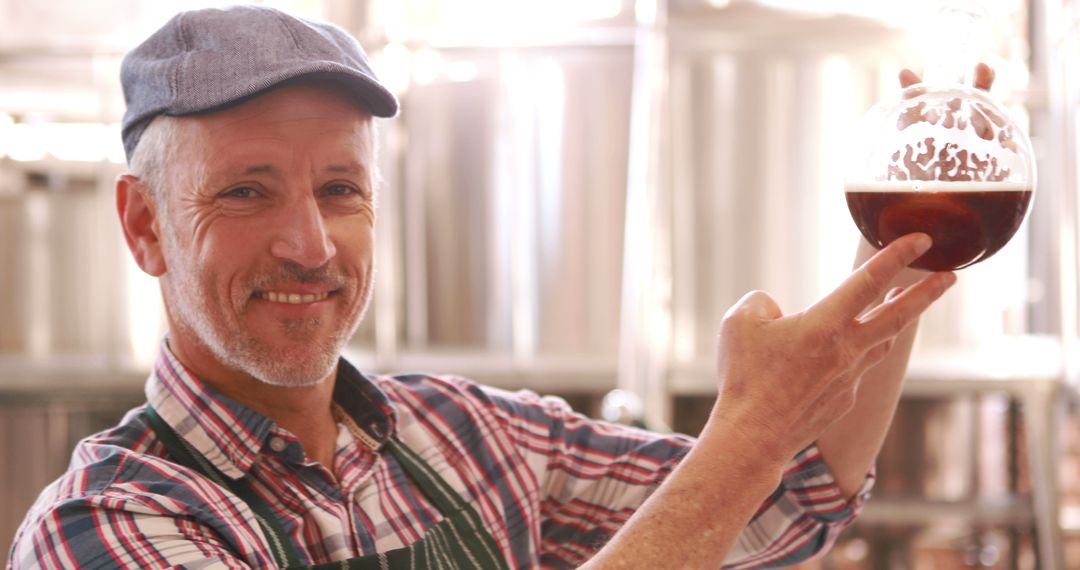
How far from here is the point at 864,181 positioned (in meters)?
1.16

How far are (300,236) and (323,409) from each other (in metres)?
0.24

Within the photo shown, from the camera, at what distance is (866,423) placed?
146cm

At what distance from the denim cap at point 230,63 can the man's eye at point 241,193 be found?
3.6 inches

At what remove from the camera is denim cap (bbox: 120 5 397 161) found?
1330mm

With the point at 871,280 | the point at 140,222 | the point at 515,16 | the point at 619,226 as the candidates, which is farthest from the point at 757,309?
the point at 515,16

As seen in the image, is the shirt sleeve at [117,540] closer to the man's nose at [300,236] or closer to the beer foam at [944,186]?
the man's nose at [300,236]

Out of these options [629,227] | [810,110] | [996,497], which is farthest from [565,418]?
[996,497]

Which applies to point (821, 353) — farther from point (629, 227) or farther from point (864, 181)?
point (629, 227)

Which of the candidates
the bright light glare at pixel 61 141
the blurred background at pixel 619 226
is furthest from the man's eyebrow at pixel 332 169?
the bright light glare at pixel 61 141

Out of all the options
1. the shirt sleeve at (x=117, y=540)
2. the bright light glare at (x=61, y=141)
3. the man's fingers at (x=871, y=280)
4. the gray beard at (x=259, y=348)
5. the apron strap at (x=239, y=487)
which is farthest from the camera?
the bright light glare at (x=61, y=141)

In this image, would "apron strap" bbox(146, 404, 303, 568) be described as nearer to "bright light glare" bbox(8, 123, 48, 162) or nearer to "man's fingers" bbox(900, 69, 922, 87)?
"man's fingers" bbox(900, 69, 922, 87)

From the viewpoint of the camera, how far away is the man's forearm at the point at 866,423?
1.44m

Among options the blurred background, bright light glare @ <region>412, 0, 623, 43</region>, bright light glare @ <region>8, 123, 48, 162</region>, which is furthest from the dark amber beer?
bright light glare @ <region>8, 123, 48, 162</region>

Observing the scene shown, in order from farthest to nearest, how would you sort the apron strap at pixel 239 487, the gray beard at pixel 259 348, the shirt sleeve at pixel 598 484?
the shirt sleeve at pixel 598 484 → the gray beard at pixel 259 348 → the apron strap at pixel 239 487
